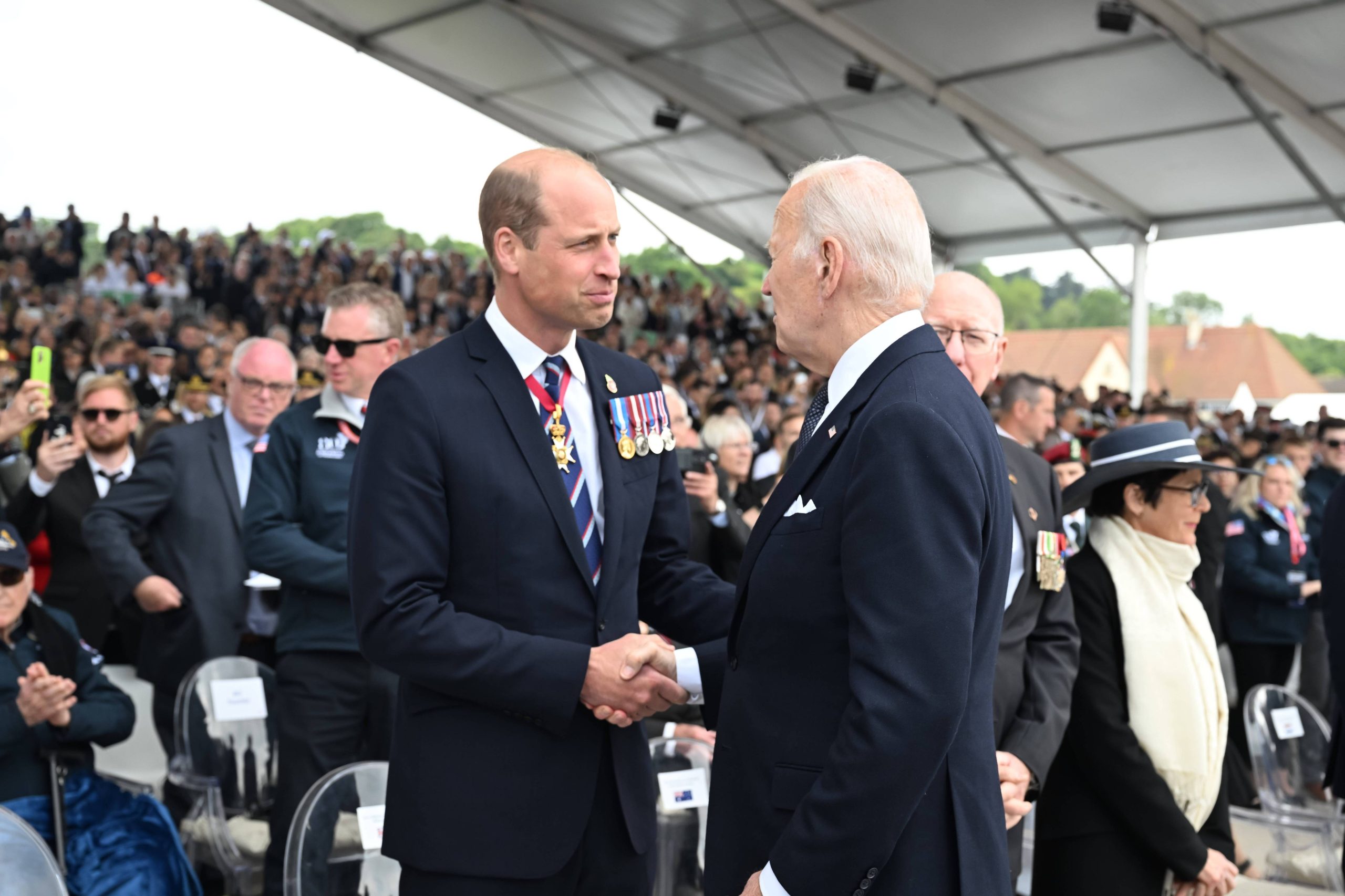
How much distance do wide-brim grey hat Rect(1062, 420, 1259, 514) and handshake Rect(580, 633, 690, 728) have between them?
3.81ft

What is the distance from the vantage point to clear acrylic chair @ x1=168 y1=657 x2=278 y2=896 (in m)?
3.35

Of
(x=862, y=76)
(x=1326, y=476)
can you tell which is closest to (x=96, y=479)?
(x=1326, y=476)

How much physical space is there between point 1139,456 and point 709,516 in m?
2.46

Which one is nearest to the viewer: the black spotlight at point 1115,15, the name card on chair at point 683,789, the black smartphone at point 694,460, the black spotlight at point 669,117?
the name card on chair at point 683,789

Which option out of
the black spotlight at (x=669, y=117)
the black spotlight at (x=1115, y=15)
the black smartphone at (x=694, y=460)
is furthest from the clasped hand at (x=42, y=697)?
the black spotlight at (x=669, y=117)

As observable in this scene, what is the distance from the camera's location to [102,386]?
477 cm

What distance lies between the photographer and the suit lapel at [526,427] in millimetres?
1851

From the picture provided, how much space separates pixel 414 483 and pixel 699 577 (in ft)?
1.95

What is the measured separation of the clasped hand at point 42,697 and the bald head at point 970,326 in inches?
93.4

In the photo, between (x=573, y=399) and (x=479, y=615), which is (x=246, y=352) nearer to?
(x=573, y=399)

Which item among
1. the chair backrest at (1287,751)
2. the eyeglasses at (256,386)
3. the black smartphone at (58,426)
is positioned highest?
the eyeglasses at (256,386)

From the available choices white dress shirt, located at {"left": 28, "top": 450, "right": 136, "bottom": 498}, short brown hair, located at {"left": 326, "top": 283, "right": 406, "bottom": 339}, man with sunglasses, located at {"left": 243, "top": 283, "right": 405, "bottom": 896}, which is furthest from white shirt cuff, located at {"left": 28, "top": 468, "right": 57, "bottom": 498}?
short brown hair, located at {"left": 326, "top": 283, "right": 406, "bottom": 339}

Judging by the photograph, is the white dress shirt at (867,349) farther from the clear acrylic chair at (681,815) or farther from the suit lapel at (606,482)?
the clear acrylic chair at (681,815)

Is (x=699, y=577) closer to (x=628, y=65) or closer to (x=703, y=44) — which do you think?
(x=703, y=44)
